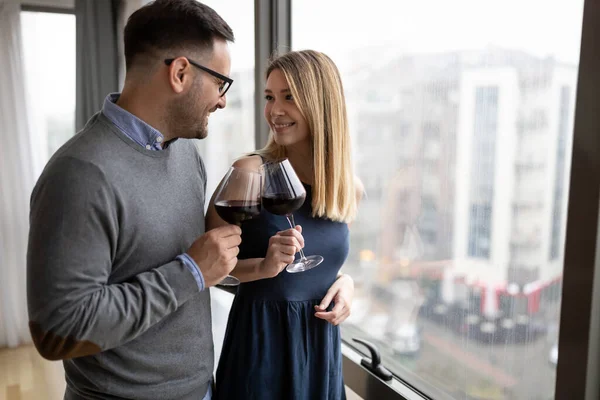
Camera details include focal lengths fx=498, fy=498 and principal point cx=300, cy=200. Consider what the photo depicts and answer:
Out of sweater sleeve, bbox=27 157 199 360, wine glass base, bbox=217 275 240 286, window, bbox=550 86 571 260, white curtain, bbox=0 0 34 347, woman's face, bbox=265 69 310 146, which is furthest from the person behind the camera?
white curtain, bbox=0 0 34 347

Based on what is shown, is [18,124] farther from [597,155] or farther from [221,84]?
[597,155]

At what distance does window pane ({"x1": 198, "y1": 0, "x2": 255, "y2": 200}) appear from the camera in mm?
2510

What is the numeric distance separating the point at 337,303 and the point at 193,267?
52 cm

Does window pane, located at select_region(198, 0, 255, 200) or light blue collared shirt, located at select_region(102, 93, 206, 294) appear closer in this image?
light blue collared shirt, located at select_region(102, 93, 206, 294)

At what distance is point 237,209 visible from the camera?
1.11 metres

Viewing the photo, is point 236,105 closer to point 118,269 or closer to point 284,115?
point 284,115

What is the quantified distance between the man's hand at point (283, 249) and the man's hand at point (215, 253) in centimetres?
17

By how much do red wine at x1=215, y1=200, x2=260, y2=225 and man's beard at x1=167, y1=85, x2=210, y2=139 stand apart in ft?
0.54

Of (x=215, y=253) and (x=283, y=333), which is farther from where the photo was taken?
(x=283, y=333)

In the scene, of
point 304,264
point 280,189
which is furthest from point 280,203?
point 304,264

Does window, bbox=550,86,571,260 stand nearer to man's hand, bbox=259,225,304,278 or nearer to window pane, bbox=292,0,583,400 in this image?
window pane, bbox=292,0,583,400

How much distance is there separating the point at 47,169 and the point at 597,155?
41.8 inches

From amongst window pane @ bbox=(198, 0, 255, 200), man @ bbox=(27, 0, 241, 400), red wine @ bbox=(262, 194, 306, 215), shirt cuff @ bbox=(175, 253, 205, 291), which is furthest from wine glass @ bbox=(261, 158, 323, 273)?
window pane @ bbox=(198, 0, 255, 200)

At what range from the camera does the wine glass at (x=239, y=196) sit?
1112 mm
